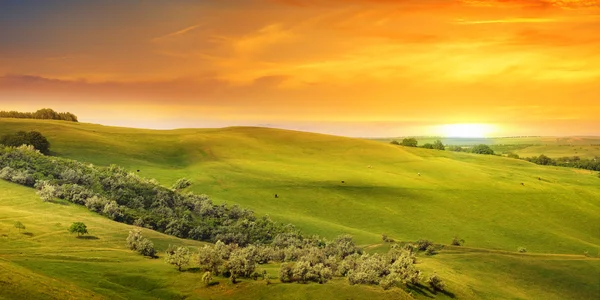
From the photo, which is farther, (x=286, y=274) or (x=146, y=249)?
(x=146, y=249)

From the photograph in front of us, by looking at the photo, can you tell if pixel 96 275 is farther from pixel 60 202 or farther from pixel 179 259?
pixel 60 202

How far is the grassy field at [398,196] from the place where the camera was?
2427 inches

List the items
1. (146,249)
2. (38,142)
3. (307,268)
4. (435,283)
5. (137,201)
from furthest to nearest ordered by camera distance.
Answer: (38,142)
(137,201)
(146,249)
(435,283)
(307,268)

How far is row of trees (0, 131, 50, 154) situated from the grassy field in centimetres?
292

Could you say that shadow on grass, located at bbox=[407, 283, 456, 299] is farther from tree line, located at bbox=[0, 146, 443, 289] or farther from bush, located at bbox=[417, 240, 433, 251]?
bush, located at bbox=[417, 240, 433, 251]

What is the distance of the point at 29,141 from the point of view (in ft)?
388

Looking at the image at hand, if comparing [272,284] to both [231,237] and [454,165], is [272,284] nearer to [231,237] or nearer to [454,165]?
[231,237]

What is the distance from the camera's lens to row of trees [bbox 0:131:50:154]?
387 ft

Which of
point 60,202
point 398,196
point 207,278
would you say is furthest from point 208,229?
point 398,196

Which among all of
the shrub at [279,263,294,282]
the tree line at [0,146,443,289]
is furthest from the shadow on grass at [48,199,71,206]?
the shrub at [279,263,294,282]

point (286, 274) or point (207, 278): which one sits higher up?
point (207, 278)

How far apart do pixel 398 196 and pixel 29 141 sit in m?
77.3

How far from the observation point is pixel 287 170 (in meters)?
132

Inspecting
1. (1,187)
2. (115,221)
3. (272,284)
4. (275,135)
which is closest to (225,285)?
(272,284)
